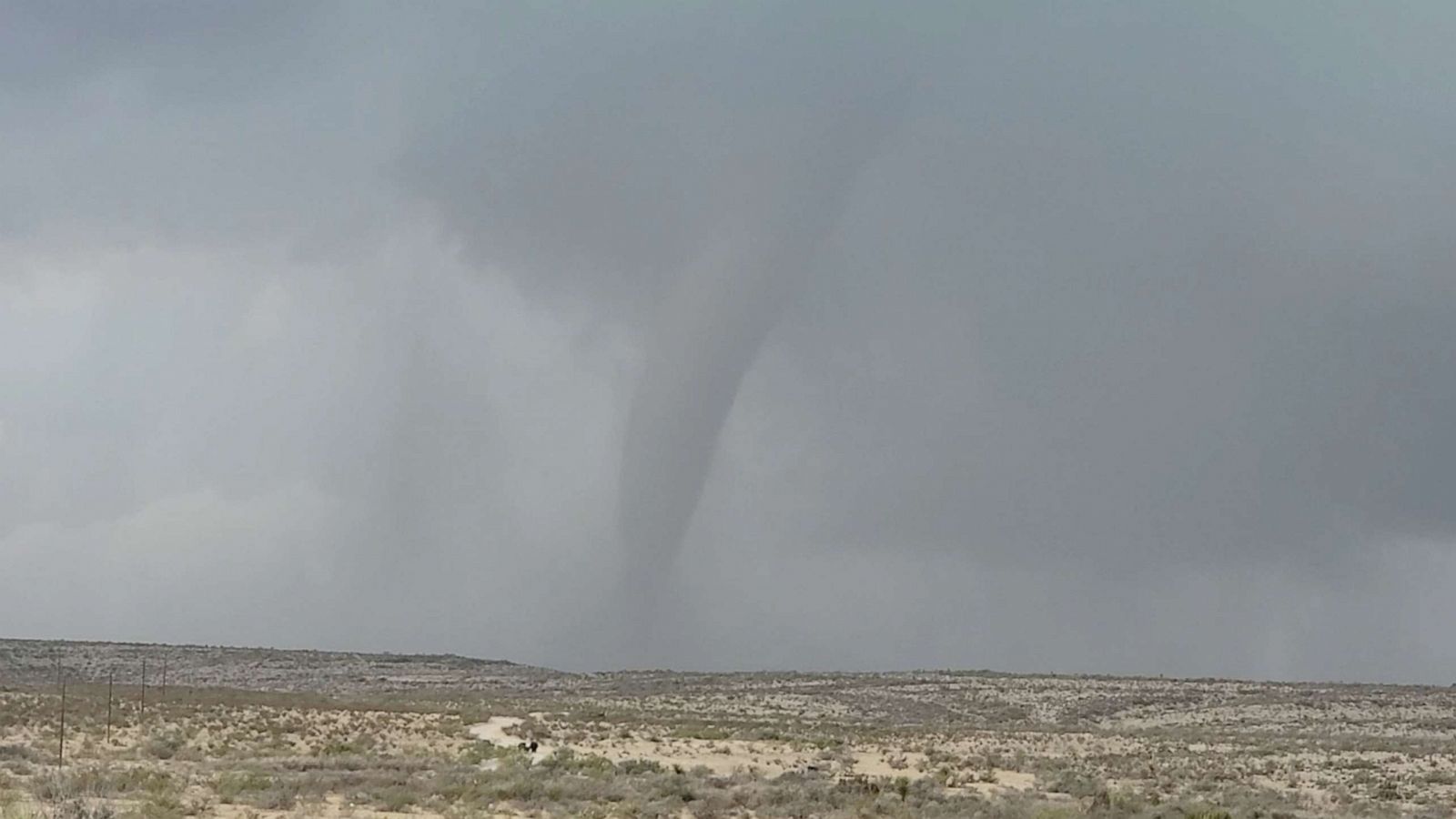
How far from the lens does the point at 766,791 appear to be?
2856cm

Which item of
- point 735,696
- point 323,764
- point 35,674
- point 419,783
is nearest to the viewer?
point 419,783

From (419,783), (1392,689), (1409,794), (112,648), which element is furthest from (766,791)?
(112,648)

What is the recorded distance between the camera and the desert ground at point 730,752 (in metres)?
26.0

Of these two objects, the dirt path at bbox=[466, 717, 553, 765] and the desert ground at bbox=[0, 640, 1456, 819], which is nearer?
the desert ground at bbox=[0, 640, 1456, 819]

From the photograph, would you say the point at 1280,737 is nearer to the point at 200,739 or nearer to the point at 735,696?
the point at 735,696

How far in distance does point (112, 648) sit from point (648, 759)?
8960 centimetres

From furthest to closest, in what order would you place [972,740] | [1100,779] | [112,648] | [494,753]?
1. [112,648]
2. [972,740]
3. [494,753]
4. [1100,779]

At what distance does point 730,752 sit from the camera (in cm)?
4009

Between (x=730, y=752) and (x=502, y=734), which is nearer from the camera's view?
(x=730, y=752)

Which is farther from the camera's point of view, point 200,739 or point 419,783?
point 200,739

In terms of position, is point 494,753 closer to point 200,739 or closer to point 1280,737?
point 200,739

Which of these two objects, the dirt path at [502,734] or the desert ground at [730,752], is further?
the dirt path at [502,734]

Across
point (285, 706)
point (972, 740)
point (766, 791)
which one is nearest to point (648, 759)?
point (766, 791)

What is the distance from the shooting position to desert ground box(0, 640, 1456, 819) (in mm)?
25984
